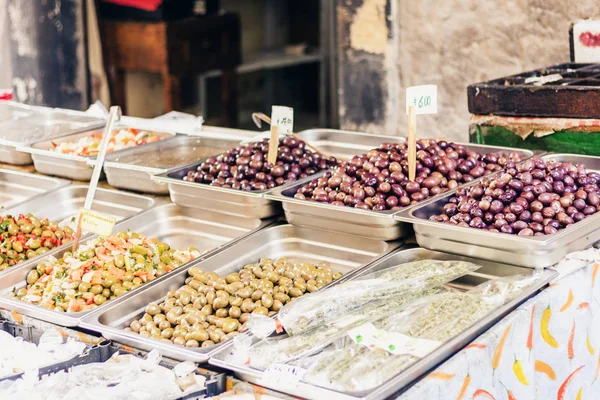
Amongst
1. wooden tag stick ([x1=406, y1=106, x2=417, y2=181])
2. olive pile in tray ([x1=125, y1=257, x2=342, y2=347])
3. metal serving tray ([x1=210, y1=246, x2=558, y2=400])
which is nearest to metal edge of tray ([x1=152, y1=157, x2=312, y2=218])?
olive pile in tray ([x1=125, y1=257, x2=342, y2=347])

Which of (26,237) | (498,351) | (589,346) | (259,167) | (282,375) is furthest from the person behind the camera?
(259,167)

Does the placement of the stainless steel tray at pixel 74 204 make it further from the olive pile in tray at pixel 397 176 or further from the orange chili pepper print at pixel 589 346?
the orange chili pepper print at pixel 589 346

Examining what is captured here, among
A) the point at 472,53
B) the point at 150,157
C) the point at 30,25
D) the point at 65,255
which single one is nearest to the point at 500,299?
the point at 65,255

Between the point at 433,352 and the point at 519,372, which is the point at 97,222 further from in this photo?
the point at 519,372

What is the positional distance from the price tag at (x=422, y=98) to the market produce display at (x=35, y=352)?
1196mm

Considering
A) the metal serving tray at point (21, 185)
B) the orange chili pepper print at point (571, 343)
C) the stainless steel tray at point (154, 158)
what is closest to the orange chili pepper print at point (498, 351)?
the orange chili pepper print at point (571, 343)

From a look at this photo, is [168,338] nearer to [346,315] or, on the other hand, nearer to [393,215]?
[346,315]

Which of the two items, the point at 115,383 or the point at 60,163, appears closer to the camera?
the point at 115,383

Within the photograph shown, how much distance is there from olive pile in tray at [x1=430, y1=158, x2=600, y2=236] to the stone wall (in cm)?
212

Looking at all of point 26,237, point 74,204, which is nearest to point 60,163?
point 74,204

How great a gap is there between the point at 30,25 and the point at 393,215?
4.30 m

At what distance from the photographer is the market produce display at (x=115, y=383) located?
1.77m

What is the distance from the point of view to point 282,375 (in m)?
1.77

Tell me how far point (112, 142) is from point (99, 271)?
1357 millimetres
